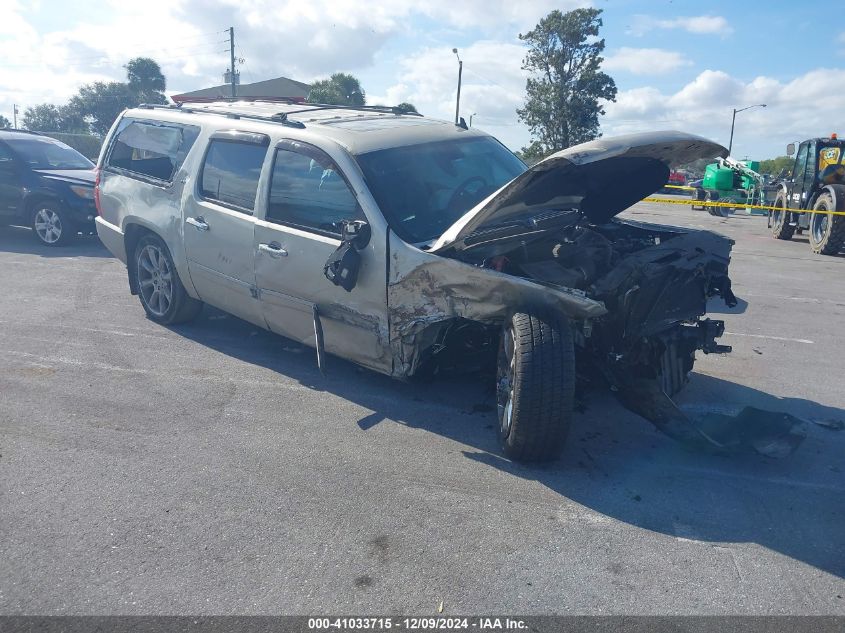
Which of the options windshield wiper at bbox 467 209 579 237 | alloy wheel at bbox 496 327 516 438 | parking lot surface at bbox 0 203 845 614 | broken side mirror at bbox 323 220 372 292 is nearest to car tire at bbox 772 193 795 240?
parking lot surface at bbox 0 203 845 614

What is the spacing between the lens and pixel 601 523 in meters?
3.61

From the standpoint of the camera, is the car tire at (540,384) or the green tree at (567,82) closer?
the car tire at (540,384)

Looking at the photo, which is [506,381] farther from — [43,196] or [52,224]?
[43,196]

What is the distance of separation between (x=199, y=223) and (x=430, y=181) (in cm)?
203

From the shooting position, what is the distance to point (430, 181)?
5.14m

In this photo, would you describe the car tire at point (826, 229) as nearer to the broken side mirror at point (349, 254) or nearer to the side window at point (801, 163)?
the side window at point (801, 163)

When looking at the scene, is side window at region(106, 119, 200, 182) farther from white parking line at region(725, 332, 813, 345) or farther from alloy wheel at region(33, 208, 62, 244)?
white parking line at region(725, 332, 813, 345)

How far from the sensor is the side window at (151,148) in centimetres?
626

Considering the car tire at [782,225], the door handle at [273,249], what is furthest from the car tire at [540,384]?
the car tire at [782,225]

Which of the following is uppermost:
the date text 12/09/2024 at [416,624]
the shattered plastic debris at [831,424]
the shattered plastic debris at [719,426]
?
the shattered plastic debris at [719,426]

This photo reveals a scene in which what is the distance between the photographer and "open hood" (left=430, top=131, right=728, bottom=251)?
13.4ft

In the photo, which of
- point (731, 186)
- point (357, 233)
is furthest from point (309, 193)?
point (731, 186)

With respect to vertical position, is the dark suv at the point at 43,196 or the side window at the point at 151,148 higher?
the side window at the point at 151,148

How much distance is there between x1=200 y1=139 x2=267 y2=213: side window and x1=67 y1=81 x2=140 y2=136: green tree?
52113 millimetres
